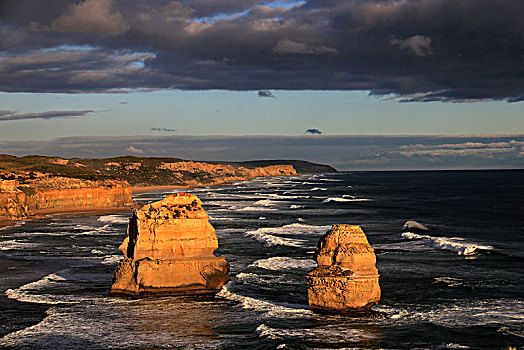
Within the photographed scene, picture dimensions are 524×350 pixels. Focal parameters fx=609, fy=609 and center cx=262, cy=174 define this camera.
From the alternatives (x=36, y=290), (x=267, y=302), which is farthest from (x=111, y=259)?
(x=267, y=302)

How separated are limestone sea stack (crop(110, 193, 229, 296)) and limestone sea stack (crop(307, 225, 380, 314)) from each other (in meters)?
6.21

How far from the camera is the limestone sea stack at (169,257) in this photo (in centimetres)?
2686

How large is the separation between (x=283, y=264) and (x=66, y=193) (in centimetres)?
5688

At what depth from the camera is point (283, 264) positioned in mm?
35875

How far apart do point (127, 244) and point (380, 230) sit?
33.4m

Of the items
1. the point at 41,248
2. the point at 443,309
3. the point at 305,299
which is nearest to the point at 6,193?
the point at 41,248

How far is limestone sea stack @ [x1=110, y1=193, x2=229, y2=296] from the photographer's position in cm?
2686

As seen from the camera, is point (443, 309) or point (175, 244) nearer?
point (443, 309)

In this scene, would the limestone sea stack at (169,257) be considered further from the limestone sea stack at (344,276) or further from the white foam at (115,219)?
the white foam at (115,219)

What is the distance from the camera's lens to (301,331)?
21562 millimetres

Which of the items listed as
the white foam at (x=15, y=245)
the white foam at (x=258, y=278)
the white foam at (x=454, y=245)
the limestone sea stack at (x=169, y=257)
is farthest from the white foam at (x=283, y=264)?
the white foam at (x=15, y=245)

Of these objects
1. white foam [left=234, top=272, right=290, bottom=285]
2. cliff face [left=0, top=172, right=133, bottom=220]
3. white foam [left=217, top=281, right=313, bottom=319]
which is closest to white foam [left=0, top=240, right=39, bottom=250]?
white foam [left=234, top=272, right=290, bottom=285]

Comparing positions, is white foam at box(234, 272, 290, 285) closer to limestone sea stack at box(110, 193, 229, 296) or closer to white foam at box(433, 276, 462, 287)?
limestone sea stack at box(110, 193, 229, 296)

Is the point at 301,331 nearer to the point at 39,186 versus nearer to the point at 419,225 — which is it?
the point at 419,225
